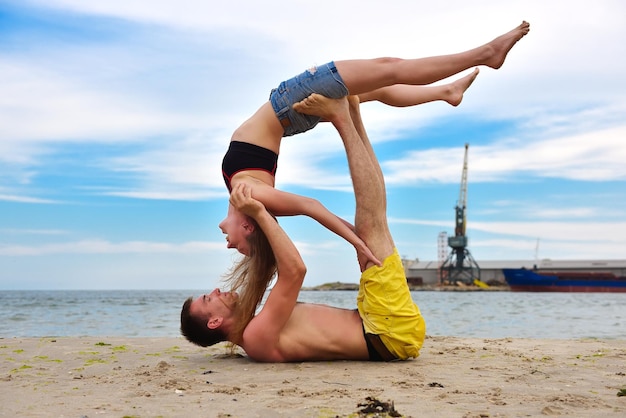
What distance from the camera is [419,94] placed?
5293 millimetres

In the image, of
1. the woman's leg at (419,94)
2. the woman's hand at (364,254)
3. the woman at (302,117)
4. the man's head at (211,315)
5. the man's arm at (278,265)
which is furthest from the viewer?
the woman's leg at (419,94)

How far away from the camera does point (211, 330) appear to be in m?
4.49

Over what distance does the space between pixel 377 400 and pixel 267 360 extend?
1704mm

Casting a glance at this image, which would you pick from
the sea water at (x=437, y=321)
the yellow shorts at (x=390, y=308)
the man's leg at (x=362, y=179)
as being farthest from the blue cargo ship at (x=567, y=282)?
the man's leg at (x=362, y=179)

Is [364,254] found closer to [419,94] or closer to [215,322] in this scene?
[215,322]

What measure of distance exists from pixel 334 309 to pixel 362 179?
3.32 ft

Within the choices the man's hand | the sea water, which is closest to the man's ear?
the man's hand

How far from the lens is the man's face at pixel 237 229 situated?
4555 mm

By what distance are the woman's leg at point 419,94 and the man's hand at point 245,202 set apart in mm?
1380

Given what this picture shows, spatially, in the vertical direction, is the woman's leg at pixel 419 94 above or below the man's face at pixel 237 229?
above

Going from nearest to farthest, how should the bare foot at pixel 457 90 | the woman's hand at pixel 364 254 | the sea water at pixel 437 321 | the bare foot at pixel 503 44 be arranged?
1. the woman's hand at pixel 364 254
2. the bare foot at pixel 503 44
3. the bare foot at pixel 457 90
4. the sea water at pixel 437 321

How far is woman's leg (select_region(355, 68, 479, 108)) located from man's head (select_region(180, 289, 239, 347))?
1949mm

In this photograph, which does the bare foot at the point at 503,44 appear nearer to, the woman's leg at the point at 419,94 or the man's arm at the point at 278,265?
the woman's leg at the point at 419,94

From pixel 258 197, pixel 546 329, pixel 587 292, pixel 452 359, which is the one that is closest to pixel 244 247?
pixel 258 197
